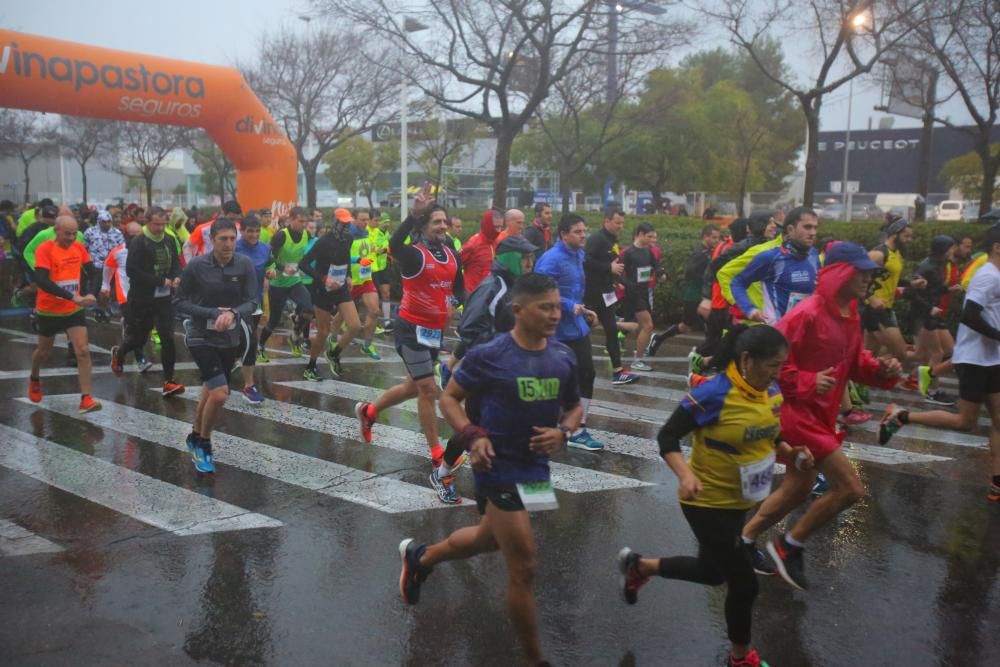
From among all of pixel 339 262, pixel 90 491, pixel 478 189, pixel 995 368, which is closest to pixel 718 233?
pixel 339 262

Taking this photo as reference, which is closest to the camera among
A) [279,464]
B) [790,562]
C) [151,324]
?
[790,562]

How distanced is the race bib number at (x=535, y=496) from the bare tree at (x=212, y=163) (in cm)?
3372

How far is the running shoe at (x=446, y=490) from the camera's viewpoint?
6.27 metres

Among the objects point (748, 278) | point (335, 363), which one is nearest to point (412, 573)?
point (748, 278)

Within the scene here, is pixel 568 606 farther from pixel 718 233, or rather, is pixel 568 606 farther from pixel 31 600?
pixel 718 233

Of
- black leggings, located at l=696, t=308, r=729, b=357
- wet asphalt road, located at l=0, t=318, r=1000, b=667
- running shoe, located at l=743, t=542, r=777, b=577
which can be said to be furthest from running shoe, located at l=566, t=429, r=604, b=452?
running shoe, located at l=743, t=542, r=777, b=577

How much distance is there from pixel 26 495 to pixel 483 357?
A: 4277 millimetres

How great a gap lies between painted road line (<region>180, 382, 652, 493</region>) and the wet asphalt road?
1.8 inches

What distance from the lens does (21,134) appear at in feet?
138

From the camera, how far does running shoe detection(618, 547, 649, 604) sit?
4.39 metres

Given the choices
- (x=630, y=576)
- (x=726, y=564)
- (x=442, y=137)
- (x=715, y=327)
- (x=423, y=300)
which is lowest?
(x=630, y=576)

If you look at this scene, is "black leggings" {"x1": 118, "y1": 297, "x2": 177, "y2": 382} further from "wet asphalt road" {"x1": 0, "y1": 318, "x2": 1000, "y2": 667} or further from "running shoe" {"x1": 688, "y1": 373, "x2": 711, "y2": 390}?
"running shoe" {"x1": 688, "y1": 373, "x2": 711, "y2": 390}

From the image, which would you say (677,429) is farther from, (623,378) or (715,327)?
(623,378)

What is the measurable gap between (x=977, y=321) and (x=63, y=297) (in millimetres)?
7675
